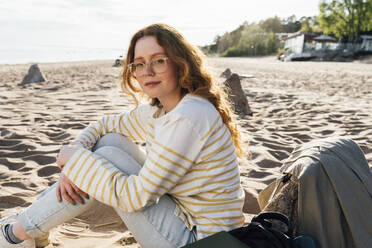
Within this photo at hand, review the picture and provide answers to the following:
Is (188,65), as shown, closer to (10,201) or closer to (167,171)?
(167,171)

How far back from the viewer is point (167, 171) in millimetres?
1399

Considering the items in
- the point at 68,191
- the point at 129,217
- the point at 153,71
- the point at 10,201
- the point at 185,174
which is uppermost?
the point at 153,71

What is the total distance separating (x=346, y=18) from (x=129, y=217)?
1724 inches

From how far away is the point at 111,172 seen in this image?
1521 mm

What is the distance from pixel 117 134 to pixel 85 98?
17.1 ft

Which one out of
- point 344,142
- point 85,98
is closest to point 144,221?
point 344,142

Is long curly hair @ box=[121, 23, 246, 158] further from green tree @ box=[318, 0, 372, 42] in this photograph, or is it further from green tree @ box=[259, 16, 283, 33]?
green tree @ box=[259, 16, 283, 33]

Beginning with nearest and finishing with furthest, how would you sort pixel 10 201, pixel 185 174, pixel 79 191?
pixel 185 174, pixel 79 191, pixel 10 201

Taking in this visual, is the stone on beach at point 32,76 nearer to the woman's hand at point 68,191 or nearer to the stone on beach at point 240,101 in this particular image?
the stone on beach at point 240,101

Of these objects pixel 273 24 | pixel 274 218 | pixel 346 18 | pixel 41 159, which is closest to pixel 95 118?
pixel 41 159

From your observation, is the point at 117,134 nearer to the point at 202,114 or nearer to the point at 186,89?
the point at 186,89

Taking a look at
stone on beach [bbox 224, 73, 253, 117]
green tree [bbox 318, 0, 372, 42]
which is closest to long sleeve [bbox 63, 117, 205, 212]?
stone on beach [bbox 224, 73, 253, 117]

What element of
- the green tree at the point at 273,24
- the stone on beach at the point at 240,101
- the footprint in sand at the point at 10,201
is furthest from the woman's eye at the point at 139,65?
the green tree at the point at 273,24

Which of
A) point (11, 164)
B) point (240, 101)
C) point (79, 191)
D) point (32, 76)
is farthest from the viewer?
point (32, 76)
